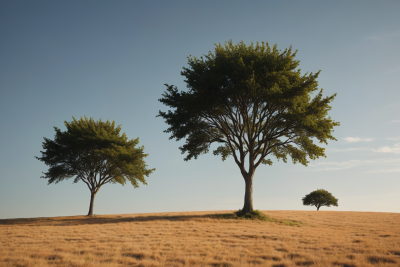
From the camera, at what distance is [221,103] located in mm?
25000

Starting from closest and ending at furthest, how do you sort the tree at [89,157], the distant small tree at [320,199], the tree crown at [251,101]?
the tree crown at [251,101]
the tree at [89,157]
the distant small tree at [320,199]

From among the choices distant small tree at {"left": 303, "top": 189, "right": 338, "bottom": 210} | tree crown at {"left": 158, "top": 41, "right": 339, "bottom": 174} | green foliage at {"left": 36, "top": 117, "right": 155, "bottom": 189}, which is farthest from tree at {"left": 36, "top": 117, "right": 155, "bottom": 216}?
distant small tree at {"left": 303, "top": 189, "right": 338, "bottom": 210}

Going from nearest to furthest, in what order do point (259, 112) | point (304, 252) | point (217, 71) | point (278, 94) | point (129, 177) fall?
1. point (304, 252)
2. point (278, 94)
3. point (217, 71)
4. point (259, 112)
5. point (129, 177)

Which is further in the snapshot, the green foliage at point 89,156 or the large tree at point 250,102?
the green foliage at point 89,156

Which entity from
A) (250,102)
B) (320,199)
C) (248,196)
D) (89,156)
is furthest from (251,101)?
(320,199)

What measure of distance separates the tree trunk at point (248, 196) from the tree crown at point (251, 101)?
4.28 ft

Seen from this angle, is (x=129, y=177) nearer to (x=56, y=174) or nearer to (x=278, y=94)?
(x=56, y=174)

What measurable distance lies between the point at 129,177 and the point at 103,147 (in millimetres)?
5879

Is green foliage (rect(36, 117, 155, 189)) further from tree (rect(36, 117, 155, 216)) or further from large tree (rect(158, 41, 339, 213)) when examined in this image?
large tree (rect(158, 41, 339, 213))

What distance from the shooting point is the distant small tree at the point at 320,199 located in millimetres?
50684

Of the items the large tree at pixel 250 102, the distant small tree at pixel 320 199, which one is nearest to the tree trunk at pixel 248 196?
the large tree at pixel 250 102

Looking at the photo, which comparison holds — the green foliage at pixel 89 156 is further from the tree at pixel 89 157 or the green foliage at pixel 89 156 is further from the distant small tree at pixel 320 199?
the distant small tree at pixel 320 199

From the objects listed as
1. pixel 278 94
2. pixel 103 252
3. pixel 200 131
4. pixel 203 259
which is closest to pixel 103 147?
pixel 200 131

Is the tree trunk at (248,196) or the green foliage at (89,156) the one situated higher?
the green foliage at (89,156)
